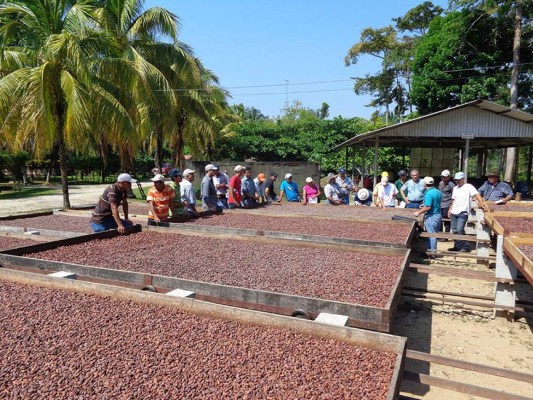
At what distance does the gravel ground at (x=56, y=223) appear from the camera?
706 centimetres

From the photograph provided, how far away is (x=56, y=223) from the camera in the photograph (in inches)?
296

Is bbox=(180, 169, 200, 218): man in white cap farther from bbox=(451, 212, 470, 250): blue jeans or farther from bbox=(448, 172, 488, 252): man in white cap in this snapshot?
bbox=(451, 212, 470, 250): blue jeans

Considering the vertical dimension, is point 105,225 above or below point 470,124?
below

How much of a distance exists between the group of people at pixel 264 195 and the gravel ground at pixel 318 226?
569 mm

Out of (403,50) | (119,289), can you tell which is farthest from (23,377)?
(403,50)

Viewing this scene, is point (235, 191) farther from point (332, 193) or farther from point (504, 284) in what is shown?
point (504, 284)

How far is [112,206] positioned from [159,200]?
99cm

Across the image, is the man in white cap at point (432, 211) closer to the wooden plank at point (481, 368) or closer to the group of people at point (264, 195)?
the group of people at point (264, 195)

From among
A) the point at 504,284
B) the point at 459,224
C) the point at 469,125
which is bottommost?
the point at 504,284

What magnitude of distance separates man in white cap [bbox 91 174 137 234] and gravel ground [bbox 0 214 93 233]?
1406 mm

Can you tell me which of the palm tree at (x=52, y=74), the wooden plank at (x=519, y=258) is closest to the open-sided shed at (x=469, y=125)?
the palm tree at (x=52, y=74)

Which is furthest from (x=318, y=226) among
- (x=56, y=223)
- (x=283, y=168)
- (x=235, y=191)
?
(x=283, y=168)

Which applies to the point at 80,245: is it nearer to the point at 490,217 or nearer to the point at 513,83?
the point at 490,217

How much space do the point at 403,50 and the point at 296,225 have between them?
92.4 feet
